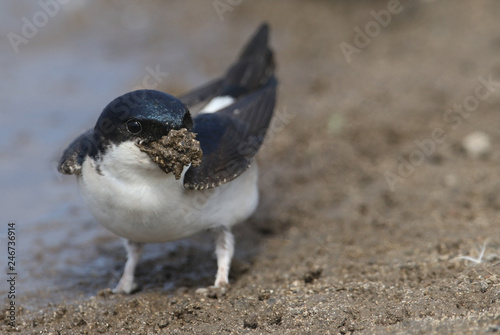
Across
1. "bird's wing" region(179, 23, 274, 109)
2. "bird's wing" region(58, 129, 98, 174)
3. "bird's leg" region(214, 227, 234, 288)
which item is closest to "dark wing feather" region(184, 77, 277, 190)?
"bird's wing" region(179, 23, 274, 109)

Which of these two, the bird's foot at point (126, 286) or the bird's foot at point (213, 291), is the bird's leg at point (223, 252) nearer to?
the bird's foot at point (213, 291)

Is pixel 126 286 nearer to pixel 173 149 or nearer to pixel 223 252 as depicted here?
pixel 223 252

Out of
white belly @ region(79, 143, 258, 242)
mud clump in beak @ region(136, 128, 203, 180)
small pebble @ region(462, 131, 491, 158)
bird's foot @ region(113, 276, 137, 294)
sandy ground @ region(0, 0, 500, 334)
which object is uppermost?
mud clump in beak @ region(136, 128, 203, 180)

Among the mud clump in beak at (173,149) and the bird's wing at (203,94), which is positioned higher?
the mud clump in beak at (173,149)

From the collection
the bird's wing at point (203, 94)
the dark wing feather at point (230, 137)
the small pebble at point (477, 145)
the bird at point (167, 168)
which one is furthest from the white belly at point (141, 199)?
the small pebble at point (477, 145)

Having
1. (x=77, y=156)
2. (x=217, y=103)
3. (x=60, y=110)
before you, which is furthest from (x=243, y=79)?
(x=60, y=110)

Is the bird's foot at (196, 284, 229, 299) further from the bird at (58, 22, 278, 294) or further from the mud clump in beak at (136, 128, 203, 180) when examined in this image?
the mud clump in beak at (136, 128, 203, 180)

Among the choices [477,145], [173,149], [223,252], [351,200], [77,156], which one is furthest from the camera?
[477,145]
